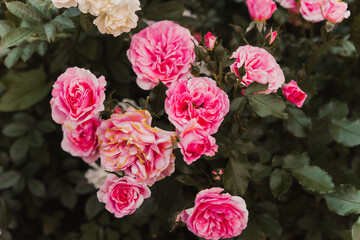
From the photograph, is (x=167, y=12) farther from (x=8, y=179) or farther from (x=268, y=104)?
(x=8, y=179)

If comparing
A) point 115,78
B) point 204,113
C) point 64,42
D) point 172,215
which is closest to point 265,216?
point 172,215

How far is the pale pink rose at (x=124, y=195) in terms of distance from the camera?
0.88 metres

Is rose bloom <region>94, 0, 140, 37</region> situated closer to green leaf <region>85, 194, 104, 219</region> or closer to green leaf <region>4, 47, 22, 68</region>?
green leaf <region>4, 47, 22, 68</region>

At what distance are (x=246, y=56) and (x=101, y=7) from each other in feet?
1.23

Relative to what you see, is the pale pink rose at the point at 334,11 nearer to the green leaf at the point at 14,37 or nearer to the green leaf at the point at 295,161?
the green leaf at the point at 295,161

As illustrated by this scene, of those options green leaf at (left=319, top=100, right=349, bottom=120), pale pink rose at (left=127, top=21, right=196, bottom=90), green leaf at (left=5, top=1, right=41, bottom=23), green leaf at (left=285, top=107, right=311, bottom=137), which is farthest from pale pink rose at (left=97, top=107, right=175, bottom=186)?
green leaf at (left=319, top=100, right=349, bottom=120)

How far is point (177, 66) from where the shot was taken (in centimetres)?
97

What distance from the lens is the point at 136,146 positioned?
844mm

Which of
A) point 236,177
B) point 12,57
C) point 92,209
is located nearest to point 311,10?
point 236,177

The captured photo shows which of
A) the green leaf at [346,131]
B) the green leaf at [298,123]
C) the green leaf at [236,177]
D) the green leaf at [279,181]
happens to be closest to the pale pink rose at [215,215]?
the green leaf at [236,177]

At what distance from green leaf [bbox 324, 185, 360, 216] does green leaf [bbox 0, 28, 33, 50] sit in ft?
3.14

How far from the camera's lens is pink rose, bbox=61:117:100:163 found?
97 centimetres

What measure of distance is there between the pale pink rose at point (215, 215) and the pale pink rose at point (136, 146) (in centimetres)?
12

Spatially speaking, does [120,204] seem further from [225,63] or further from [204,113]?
[225,63]
